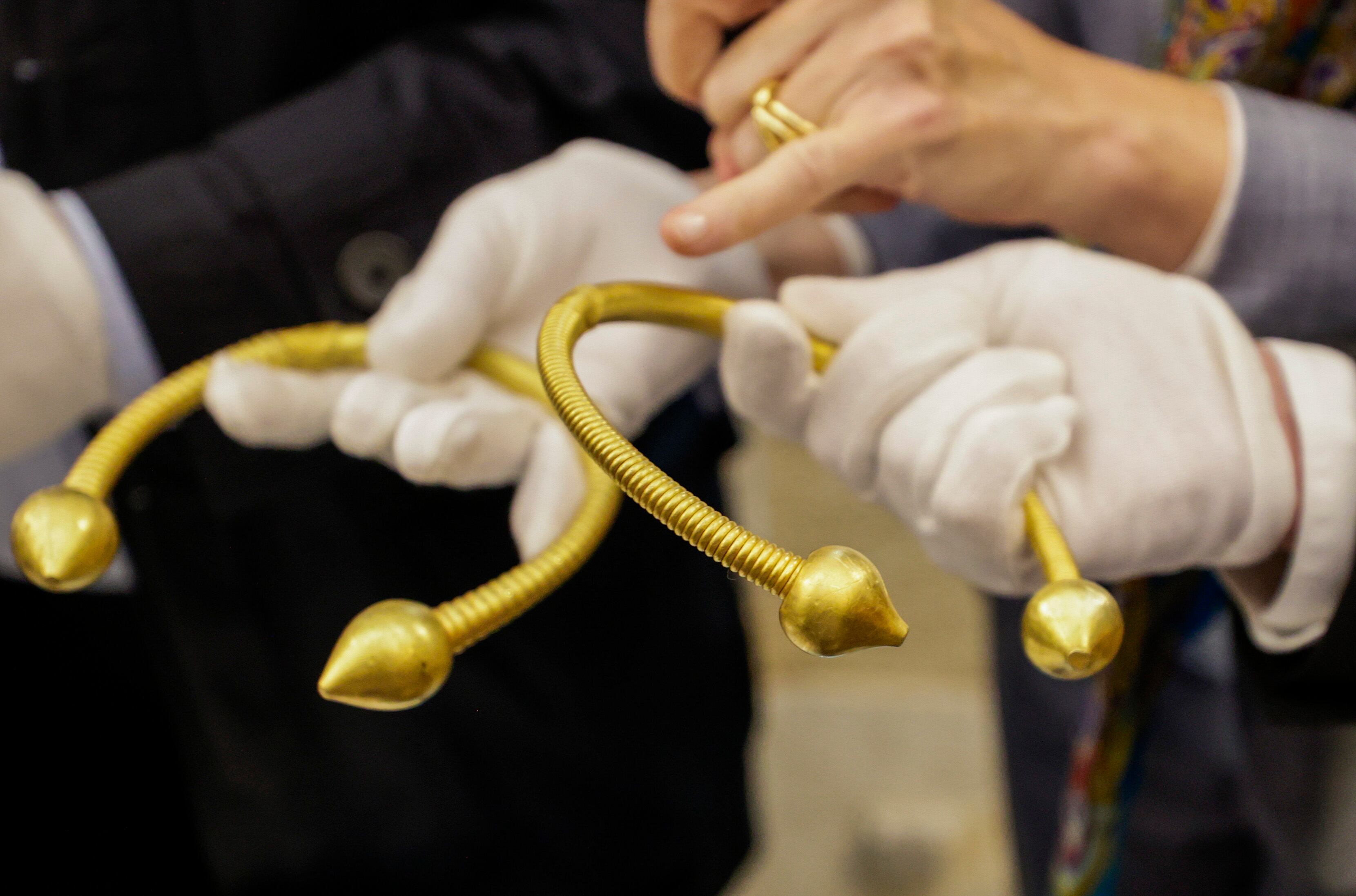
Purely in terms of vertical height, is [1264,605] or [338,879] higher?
[1264,605]

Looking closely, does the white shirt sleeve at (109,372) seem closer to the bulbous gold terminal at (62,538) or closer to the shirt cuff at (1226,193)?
the bulbous gold terminal at (62,538)

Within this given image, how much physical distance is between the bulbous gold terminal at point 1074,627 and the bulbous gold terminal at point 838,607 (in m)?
0.05

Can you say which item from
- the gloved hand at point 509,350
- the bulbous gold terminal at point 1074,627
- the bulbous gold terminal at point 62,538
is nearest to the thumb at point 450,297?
the gloved hand at point 509,350

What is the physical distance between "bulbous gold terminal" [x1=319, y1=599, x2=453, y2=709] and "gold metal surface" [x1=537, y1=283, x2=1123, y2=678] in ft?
0.19

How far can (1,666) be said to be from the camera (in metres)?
0.39

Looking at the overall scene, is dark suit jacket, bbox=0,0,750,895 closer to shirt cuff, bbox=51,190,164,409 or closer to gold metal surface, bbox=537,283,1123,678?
shirt cuff, bbox=51,190,164,409

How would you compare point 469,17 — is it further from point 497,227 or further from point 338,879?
point 338,879

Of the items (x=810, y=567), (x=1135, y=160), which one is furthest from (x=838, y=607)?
(x=1135, y=160)

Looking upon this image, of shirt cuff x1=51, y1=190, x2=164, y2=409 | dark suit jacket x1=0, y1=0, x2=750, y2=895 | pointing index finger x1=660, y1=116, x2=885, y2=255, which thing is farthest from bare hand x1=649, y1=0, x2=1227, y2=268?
shirt cuff x1=51, y1=190, x2=164, y2=409

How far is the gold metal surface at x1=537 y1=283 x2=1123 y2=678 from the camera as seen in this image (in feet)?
0.67

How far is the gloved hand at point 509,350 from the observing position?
0.32 meters

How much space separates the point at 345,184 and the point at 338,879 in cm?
34

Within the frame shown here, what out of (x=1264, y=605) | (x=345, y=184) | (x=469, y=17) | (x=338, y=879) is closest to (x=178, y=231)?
(x=345, y=184)

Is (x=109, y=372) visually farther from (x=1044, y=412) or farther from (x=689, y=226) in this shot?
(x=1044, y=412)
